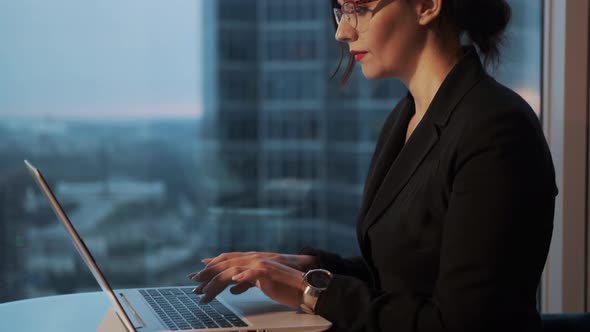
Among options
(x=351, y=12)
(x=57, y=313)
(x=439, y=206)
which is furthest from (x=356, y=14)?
(x=57, y=313)

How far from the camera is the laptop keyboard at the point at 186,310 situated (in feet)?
3.70

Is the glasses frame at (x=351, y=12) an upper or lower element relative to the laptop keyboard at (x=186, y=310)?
upper

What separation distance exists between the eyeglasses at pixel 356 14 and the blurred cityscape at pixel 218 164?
74 centimetres

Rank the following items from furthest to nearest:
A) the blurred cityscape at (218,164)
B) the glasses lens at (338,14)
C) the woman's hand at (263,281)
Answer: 1. the blurred cityscape at (218,164)
2. the glasses lens at (338,14)
3. the woman's hand at (263,281)

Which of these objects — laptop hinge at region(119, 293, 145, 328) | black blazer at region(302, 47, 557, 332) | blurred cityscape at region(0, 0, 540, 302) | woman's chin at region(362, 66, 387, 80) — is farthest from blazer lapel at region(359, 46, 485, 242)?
blurred cityscape at region(0, 0, 540, 302)

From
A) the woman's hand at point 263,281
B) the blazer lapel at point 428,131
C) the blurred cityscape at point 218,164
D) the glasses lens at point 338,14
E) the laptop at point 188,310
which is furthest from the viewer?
the blurred cityscape at point 218,164

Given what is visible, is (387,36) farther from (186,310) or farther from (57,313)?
(57,313)

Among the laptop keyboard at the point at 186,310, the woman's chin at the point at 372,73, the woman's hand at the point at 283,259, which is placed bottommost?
the laptop keyboard at the point at 186,310

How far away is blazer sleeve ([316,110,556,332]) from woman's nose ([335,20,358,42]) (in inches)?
12.2

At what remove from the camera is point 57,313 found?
4.46 feet

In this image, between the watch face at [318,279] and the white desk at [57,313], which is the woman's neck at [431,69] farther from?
the white desk at [57,313]

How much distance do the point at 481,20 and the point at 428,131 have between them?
22 cm

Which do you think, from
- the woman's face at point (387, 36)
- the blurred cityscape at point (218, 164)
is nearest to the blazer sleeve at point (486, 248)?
the woman's face at point (387, 36)

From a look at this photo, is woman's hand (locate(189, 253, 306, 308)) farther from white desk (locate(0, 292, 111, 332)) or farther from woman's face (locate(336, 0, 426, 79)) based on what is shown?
woman's face (locate(336, 0, 426, 79))
